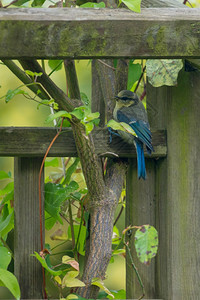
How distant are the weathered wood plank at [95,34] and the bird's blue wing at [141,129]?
0.62 metres

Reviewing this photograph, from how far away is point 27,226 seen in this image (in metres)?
1.80

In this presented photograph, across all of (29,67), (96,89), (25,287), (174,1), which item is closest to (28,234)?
(25,287)

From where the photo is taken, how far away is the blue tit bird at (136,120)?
1.83m

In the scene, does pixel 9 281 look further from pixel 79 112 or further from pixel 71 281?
pixel 79 112

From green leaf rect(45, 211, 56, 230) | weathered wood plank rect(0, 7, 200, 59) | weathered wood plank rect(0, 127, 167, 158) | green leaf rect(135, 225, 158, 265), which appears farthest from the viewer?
green leaf rect(45, 211, 56, 230)

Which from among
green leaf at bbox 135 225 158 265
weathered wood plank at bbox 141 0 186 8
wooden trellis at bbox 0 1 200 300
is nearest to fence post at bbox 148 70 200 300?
wooden trellis at bbox 0 1 200 300

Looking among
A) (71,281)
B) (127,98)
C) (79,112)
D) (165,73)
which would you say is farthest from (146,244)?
(127,98)

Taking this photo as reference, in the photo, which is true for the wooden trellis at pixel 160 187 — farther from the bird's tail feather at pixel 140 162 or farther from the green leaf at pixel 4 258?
the green leaf at pixel 4 258

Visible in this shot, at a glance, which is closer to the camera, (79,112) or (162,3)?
(79,112)

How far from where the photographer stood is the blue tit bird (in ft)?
6.00

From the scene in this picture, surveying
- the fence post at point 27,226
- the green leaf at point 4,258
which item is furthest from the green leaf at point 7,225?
the green leaf at point 4,258

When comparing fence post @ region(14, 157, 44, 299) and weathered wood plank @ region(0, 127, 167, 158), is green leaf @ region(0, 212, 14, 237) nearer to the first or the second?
fence post @ region(14, 157, 44, 299)

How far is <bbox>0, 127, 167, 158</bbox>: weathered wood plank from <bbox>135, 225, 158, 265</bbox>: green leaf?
363 millimetres

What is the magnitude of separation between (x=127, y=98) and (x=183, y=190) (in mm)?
583
